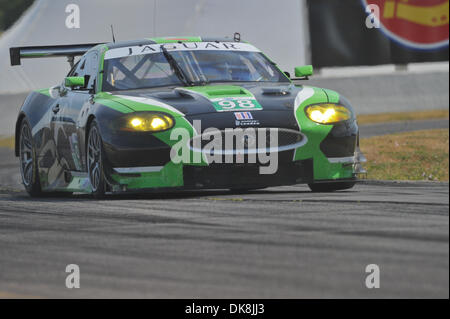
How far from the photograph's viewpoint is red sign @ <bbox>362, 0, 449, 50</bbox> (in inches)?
772

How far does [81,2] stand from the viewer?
62.1ft

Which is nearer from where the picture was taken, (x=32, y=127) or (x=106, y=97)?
(x=106, y=97)

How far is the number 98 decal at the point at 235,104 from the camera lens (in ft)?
27.4

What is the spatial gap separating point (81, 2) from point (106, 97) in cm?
1032

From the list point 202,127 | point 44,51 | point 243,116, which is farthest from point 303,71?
point 44,51

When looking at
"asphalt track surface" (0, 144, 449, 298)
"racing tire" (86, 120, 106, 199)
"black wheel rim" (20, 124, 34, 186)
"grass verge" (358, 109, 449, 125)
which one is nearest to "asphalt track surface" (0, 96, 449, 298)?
"asphalt track surface" (0, 144, 449, 298)

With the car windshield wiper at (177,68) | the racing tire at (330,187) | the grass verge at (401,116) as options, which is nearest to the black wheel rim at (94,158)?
the car windshield wiper at (177,68)

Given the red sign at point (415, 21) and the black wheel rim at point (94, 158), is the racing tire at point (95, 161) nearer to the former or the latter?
the black wheel rim at point (94, 158)

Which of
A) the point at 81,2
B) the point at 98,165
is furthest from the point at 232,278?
the point at 81,2

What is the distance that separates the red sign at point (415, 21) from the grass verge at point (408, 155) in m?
2.95

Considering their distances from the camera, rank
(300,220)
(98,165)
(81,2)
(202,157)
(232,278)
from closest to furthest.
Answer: (232,278) → (300,220) → (202,157) → (98,165) → (81,2)

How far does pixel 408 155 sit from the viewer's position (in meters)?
14.2

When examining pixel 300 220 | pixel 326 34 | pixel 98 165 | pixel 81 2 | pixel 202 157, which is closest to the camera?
pixel 300 220

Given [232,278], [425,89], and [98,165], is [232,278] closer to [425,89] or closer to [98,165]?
→ [98,165]
